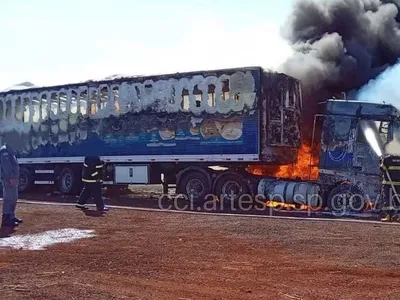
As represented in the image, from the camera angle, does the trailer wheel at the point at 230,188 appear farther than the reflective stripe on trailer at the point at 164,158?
Yes

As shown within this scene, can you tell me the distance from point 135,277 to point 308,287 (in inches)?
79.0

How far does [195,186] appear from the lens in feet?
55.1

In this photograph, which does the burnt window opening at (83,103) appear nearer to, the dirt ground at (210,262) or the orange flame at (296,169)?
the orange flame at (296,169)

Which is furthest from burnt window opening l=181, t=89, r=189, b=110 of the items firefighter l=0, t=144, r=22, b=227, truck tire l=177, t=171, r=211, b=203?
firefighter l=0, t=144, r=22, b=227

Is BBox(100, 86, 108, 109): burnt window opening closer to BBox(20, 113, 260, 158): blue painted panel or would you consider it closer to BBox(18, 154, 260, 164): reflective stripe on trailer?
BBox(20, 113, 260, 158): blue painted panel

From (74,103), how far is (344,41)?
11109 mm

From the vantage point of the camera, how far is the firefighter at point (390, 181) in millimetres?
12930

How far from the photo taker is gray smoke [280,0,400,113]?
2158 cm

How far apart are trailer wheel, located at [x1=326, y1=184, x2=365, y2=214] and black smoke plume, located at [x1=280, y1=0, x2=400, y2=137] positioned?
288 inches

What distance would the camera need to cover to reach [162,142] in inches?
675

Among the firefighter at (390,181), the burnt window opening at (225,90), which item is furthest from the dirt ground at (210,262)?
the burnt window opening at (225,90)

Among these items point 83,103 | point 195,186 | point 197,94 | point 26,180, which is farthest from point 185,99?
point 26,180

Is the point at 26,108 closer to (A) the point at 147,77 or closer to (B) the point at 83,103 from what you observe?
(B) the point at 83,103

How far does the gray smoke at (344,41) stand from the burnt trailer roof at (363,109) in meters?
6.65
